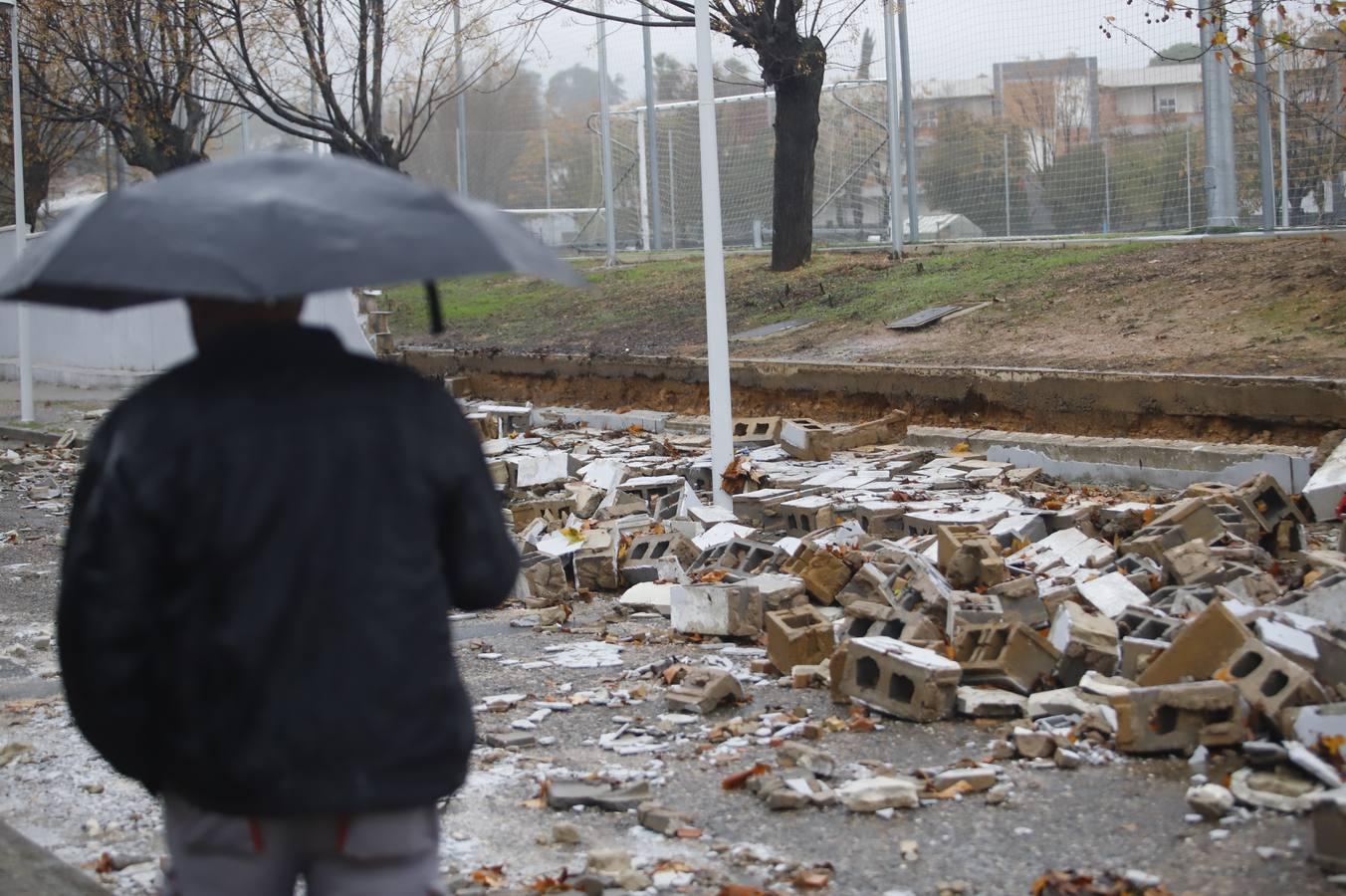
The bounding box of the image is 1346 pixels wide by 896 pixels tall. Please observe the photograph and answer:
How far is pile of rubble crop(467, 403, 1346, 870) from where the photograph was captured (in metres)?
4.97

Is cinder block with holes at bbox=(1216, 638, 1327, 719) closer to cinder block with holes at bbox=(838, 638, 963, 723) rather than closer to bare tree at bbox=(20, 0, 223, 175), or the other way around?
cinder block with holes at bbox=(838, 638, 963, 723)

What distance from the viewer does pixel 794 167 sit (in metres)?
21.0

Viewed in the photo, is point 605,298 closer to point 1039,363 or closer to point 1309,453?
point 1039,363

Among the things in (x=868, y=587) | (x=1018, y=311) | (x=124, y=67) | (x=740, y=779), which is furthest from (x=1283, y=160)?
(x=124, y=67)

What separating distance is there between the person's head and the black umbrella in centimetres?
8

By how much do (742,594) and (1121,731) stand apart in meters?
2.39

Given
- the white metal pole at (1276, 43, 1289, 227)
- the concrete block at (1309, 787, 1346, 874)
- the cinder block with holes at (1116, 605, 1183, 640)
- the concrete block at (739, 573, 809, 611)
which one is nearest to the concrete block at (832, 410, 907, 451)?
the concrete block at (739, 573, 809, 611)

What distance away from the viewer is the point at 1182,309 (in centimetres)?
1384

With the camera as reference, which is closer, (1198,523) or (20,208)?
(1198,523)

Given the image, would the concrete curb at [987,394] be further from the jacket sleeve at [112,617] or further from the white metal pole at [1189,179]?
the jacket sleeve at [112,617]

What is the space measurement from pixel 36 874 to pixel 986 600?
398 centimetres

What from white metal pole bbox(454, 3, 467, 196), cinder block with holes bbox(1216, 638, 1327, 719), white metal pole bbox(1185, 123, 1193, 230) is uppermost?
white metal pole bbox(454, 3, 467, 196)

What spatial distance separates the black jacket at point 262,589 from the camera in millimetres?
2363

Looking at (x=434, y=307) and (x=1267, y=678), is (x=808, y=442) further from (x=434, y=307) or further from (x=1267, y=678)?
(x=434, y=307)
